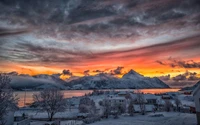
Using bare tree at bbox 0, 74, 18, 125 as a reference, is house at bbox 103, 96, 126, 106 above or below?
below

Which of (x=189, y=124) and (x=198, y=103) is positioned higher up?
(x=198, y=103)

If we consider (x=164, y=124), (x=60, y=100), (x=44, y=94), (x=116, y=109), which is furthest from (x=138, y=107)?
(x=164, y=124)

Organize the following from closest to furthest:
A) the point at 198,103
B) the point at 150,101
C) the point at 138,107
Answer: the point at 198,103
the point at 138,107
the point at 150,101

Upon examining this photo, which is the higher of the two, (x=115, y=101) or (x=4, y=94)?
(x=4, y=94)

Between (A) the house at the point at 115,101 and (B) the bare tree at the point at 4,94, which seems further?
(A) the house at the point at 115,101

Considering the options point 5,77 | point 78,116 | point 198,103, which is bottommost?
point 78,116

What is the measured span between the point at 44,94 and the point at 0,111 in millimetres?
47842

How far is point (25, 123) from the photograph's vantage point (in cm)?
4828

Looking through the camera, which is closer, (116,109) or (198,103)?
(198,103)

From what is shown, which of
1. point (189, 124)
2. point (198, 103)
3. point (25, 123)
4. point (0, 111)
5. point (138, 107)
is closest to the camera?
point (0, 111)

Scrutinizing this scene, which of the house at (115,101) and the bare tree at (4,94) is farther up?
the bare tree at (4,94)

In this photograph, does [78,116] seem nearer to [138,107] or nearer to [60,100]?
[60,100]

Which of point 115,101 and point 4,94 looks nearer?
point 4,94

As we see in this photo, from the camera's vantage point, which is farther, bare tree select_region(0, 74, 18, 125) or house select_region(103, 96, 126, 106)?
house select_region(103, 96, 126, 106)
